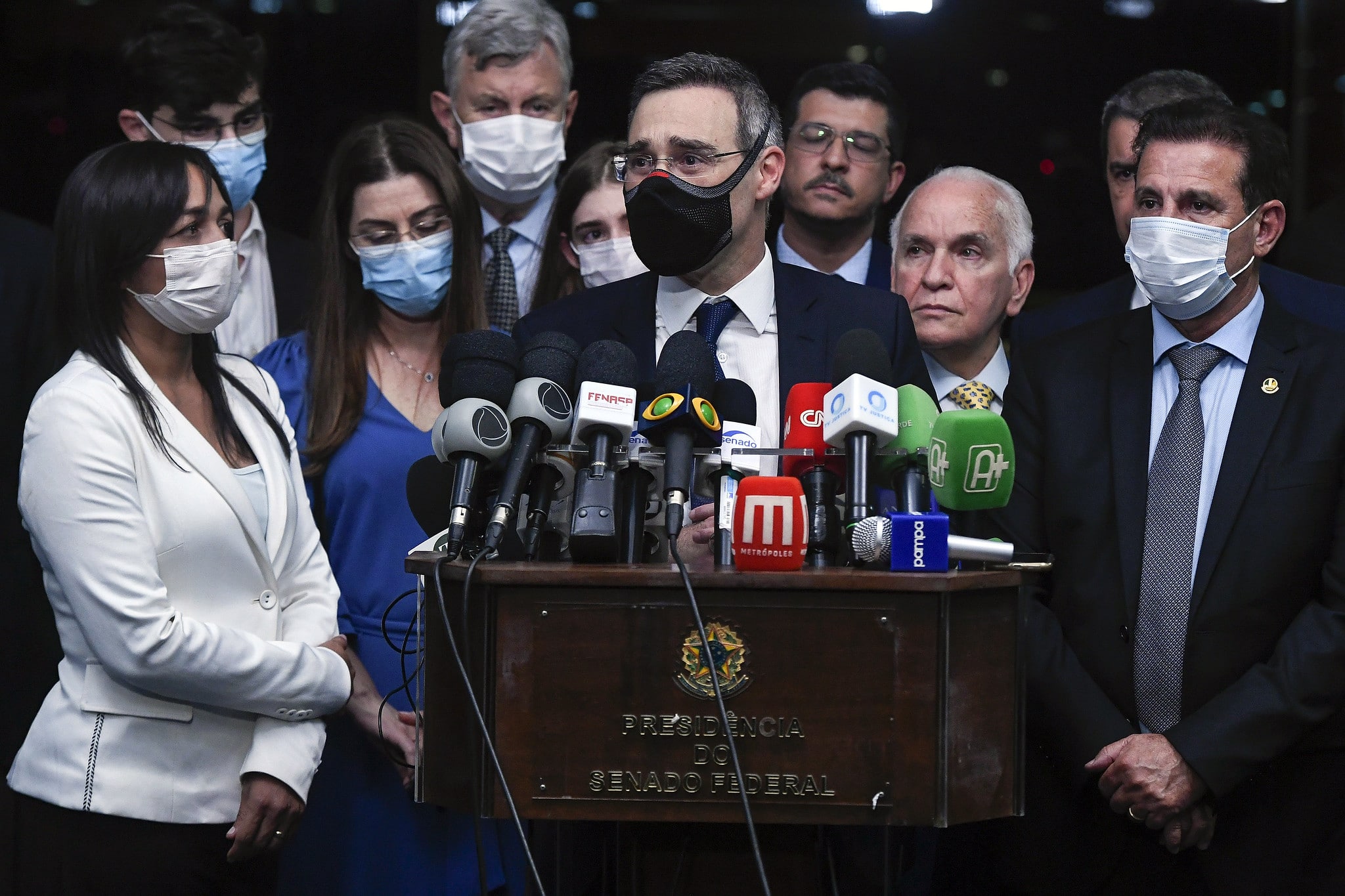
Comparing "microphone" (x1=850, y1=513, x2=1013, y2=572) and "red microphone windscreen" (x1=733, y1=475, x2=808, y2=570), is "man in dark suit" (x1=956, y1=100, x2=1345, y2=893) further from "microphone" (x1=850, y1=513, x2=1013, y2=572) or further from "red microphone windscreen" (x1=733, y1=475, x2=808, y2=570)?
"red microphone windscreen" (x1=733, y1=475, x2=808, y2=570)

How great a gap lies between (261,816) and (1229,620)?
6.04 ft

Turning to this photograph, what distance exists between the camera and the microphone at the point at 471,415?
193 centimetres

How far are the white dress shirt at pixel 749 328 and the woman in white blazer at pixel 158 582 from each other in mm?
841

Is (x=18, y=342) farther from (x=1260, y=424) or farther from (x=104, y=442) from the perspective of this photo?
(x=1260, y=424)

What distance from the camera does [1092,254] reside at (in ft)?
14.8

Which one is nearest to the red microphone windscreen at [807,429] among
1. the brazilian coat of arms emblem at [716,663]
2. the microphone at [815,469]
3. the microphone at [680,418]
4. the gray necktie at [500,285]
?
the microphone at [815,469]

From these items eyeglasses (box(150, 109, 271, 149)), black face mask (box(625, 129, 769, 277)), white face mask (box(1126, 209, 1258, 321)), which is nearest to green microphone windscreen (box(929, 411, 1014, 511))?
black face mask (box(625, 129, 769, 277))

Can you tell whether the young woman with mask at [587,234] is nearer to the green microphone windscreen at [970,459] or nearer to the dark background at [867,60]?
the dark background at [867,60]

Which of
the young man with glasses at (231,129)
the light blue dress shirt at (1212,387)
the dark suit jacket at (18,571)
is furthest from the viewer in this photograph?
the young man with glasses at (231,129)

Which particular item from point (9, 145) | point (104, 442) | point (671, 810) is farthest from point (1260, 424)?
point (9, 145)

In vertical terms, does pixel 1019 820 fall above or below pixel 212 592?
below

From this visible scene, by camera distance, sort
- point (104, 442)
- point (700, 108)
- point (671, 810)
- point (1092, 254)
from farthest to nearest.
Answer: point (1092, 254) < point (700, 108) < point (104, 442) < point (671, 810)

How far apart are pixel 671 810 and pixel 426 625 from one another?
0.40m

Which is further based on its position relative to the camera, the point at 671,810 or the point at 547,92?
the point at 547,92
